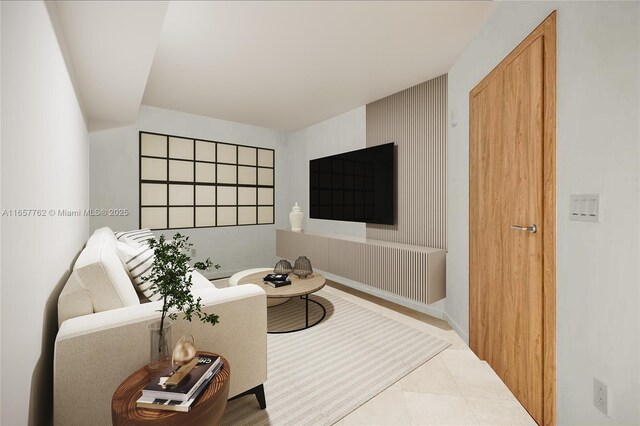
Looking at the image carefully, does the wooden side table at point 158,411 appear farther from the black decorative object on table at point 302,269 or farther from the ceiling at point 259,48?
the black decorative object on table at point 302,269

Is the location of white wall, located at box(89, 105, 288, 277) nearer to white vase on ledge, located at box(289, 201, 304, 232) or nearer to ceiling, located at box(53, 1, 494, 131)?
ceiling, located at box(53, 1, 494, 131)

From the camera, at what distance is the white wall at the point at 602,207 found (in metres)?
1.06

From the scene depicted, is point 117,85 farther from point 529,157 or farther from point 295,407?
point 529,157

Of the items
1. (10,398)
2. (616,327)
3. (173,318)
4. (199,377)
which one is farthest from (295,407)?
(616,327)

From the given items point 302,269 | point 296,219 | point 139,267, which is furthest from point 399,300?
point 139,267

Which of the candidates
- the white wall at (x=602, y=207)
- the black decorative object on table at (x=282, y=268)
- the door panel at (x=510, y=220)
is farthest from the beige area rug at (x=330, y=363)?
the white wall at (x=602, y=207)

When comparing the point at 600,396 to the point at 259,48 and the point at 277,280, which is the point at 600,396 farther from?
the point at 259,48

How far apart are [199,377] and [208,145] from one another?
403 cm

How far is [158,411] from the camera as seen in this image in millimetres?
979

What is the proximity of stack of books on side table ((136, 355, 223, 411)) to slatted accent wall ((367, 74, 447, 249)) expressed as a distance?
254 centimetres

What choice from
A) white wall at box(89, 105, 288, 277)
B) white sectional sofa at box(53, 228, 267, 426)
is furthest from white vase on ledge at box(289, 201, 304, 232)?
white sectional sofa at box(53, 228, 267, 426)

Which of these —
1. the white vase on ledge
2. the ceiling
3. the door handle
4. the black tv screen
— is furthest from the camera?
the white vase on ledge

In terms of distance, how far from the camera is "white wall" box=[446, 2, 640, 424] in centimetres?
106

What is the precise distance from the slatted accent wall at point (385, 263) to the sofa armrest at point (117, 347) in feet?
6.08
